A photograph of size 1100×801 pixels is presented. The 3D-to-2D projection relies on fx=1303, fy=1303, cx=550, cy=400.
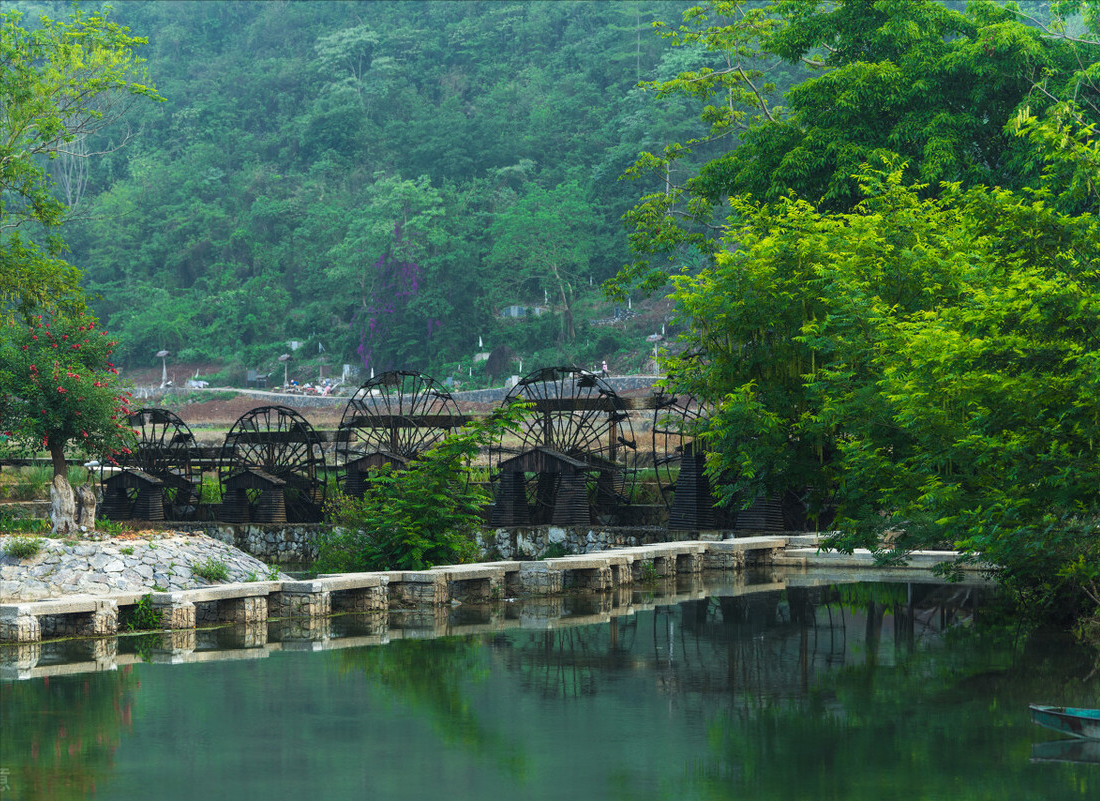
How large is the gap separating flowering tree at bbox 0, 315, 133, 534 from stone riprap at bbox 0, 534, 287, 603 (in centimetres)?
144

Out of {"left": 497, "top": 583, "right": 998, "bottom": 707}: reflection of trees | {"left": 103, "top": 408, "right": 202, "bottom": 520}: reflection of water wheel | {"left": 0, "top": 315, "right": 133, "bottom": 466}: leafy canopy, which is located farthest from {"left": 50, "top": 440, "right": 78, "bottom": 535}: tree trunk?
{"left": 103, "top": 408, "right": 202, "bottom": 520}: reflection of water wheel

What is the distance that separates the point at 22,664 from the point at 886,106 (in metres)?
26.5

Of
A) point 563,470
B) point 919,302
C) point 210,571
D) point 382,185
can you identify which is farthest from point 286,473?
point 382,185

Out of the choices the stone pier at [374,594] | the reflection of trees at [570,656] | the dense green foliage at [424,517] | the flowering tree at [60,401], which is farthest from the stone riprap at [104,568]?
the reflection of trees at [570,656]

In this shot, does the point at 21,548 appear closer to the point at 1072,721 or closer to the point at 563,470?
the point at 563,470

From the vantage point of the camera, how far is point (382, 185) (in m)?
88.1

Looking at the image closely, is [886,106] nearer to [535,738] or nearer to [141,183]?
[535,738]

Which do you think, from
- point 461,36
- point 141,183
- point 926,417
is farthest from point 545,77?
point 926,417

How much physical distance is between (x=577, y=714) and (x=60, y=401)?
15.2 metres

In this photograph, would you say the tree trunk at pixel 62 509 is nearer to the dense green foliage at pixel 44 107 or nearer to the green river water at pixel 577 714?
the green river water at pixel 577 714

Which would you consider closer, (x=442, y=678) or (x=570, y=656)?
(x=442, y=678)

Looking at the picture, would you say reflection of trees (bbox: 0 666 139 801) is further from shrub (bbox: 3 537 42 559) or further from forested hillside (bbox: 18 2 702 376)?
forested hillside (bbox: 18 2 702 376)

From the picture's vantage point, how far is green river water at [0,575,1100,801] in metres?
10.3

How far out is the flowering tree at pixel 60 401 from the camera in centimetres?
2411
